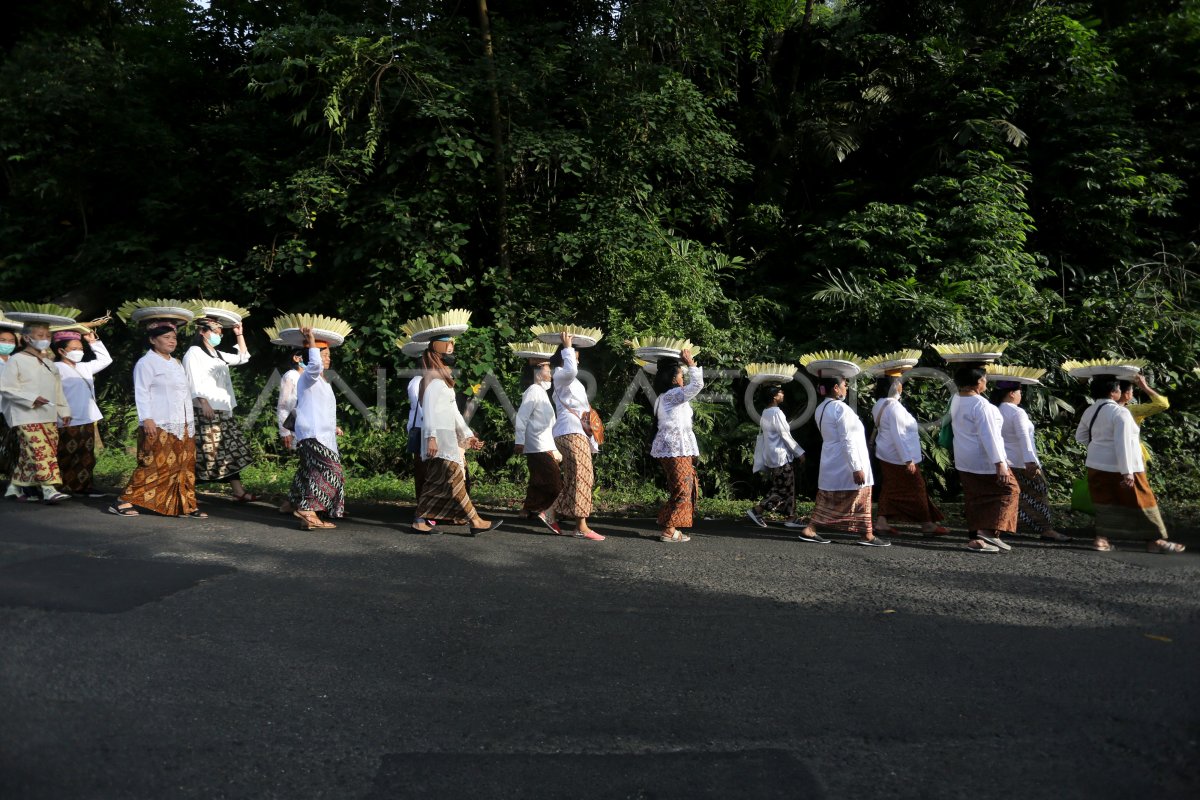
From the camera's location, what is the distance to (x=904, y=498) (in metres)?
8.66

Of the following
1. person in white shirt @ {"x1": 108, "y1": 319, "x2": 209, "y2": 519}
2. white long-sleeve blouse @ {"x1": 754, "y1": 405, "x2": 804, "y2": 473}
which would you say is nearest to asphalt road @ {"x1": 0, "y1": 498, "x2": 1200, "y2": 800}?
person in white shirt @ {"x1": 108, "y1": 319, "x2": 209, "y2": 519}

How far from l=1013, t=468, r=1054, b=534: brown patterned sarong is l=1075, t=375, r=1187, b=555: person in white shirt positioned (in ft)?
1.59

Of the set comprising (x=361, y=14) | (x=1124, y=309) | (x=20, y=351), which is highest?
(x=361, y=14)

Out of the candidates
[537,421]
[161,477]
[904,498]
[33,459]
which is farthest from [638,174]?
[33,459]

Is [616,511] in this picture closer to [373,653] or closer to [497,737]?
[373,653]

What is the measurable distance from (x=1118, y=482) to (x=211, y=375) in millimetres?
9057

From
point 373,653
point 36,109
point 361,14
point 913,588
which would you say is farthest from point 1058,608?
point 36,109

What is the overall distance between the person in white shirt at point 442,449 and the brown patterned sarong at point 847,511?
Result: 10.7ft

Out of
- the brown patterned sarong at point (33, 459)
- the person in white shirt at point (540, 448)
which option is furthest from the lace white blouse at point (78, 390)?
the person in white shirt at point (540, 448)

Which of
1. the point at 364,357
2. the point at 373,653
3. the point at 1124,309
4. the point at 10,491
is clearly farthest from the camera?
the point at 364,357

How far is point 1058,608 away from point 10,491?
9.92 metres

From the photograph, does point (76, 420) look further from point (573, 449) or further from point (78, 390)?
point (573, 449)

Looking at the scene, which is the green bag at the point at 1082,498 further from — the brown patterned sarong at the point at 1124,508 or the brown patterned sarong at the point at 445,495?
the brown patterned sarong at the point at 445,495

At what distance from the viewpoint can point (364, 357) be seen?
479 inches
